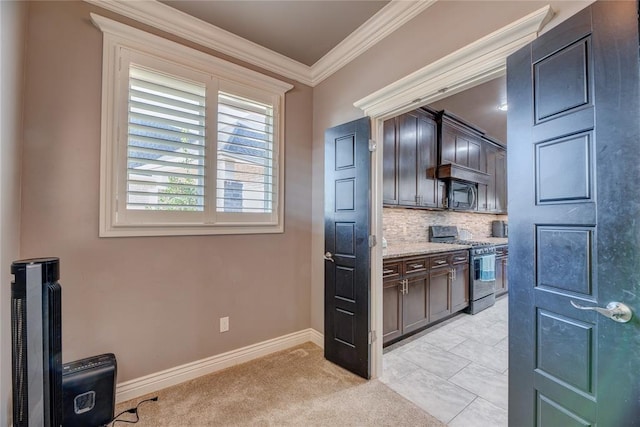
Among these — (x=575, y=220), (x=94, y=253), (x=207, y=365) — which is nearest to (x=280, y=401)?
(x=207, y=365)

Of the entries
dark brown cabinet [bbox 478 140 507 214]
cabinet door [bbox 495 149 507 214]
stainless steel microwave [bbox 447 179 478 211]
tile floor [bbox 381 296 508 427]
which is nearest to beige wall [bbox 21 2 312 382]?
tile floor [bbox 381 296 508 427]

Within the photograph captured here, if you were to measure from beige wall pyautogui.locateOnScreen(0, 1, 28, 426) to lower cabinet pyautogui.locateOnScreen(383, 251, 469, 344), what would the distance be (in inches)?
100

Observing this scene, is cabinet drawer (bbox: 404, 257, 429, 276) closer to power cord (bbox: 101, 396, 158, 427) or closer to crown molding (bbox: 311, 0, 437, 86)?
crown molding (bbox: 311, 0, 437, 86)

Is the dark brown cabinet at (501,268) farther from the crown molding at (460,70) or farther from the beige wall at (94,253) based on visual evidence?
the beige wall at (94,253)

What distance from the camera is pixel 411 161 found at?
3.50 meters

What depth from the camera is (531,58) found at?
4.19 ft

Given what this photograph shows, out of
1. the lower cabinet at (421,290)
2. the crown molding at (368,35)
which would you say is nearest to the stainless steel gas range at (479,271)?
the lower cabinet at (421,290)

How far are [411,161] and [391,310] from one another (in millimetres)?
1871

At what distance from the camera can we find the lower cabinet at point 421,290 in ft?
8.85

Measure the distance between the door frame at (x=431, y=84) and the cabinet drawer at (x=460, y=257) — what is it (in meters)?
1.60

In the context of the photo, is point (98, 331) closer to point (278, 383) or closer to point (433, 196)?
point (278, 383)

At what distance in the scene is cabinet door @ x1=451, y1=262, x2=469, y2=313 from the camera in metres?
3.45

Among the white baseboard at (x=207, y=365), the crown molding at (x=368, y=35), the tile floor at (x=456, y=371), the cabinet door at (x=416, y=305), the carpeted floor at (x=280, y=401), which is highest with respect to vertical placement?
the crown molding at (x=368, y=35)

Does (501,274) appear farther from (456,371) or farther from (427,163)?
(456,371)
